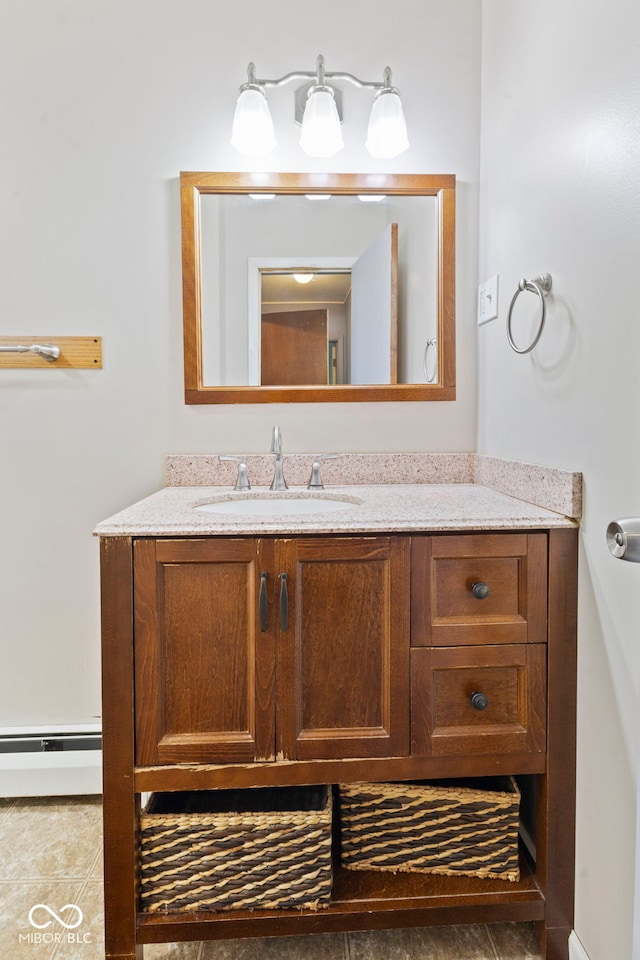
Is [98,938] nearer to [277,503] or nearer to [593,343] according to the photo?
[277,503]

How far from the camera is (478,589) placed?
3.65ft

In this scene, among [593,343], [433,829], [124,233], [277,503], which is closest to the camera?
[593,343]

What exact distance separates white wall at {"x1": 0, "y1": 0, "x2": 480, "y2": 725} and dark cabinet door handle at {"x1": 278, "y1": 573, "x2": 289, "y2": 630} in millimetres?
649

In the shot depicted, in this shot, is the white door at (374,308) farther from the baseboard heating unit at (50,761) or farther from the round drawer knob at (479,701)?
the baseboard heating unit at (50,761)

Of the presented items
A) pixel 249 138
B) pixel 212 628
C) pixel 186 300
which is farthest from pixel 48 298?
pixel 212 628

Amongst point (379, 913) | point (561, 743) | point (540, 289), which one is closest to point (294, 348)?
point (540, 289)

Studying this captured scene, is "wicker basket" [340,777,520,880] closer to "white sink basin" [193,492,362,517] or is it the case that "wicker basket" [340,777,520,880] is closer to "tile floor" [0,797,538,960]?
"tile floor" [0,797,538,960]

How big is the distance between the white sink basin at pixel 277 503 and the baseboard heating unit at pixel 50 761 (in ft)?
2.53

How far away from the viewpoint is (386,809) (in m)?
1.19

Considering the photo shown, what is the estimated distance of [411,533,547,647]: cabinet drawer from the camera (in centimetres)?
111

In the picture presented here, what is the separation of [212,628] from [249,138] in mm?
1267

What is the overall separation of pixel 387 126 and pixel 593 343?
92cm

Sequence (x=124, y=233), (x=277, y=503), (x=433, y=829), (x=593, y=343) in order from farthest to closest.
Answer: (x=124, y=233) → (x=277, y=503) → (x=433, y=829) → (x=593, y=343)

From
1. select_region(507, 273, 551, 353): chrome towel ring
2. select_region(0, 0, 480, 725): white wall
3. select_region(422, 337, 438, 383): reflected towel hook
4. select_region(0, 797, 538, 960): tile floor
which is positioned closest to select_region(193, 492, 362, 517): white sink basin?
select_region(0, 0, 480, 725): white wall
